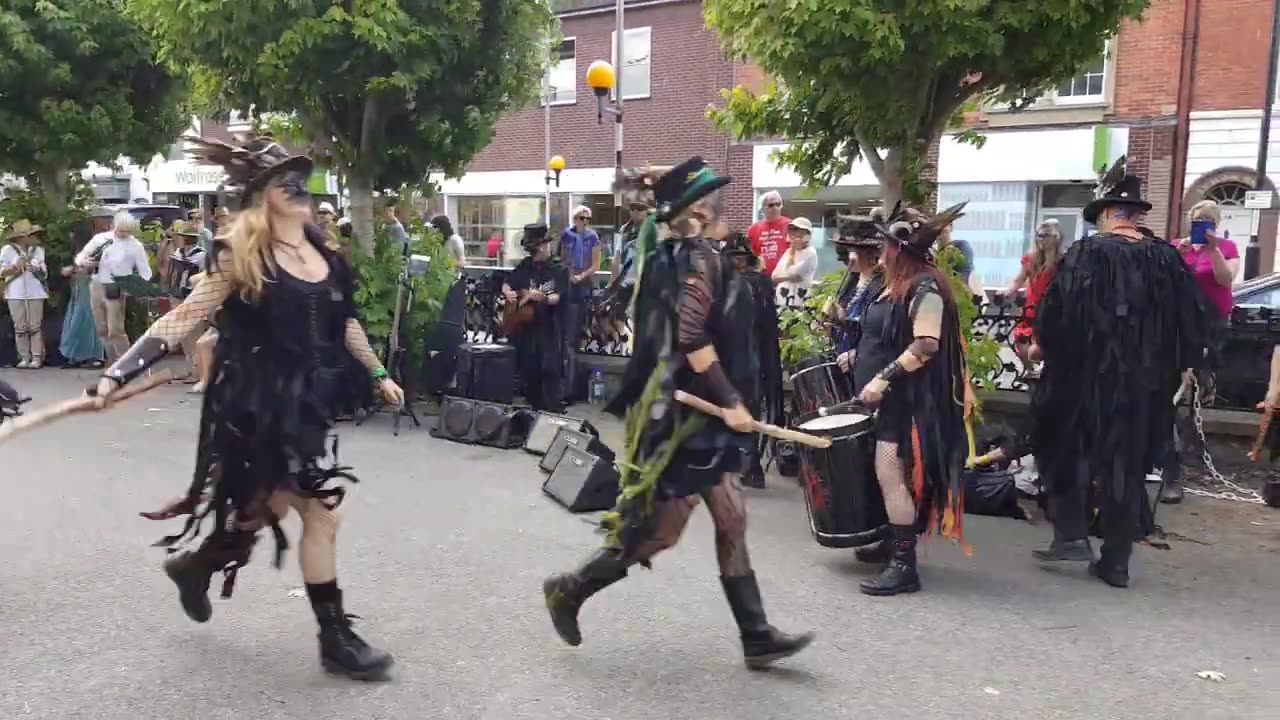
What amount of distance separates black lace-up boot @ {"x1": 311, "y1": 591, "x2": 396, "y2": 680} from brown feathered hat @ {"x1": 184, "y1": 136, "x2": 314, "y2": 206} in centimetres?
153

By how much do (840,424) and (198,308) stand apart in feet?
9.32

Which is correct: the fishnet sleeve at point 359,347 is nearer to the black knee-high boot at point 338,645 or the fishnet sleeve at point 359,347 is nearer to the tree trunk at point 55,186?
the black knee-high boot at point 338,645

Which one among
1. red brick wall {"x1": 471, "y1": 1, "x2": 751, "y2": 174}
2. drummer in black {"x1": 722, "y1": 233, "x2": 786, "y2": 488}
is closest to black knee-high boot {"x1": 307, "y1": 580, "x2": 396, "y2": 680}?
drummer in black {"x1": 722, "y1": 233, "x2": 786, "y2": 488}

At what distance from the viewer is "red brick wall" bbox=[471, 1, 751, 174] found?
2280cm

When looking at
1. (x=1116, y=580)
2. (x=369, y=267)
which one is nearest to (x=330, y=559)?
(x=1116, y=580)

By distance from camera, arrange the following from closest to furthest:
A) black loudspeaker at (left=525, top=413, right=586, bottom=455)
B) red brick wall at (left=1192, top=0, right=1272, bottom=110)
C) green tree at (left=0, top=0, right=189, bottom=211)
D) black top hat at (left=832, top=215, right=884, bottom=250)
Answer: black top hat at (left=832, top=215, right=884, bottom=250), black loudspeaker at (left=525, top=413, right=586, bottom=455), green tree at (left=0, top=0, right=189, bottom=211), red brick wall at (left=1192, top=0, right=1272, bottom=110)

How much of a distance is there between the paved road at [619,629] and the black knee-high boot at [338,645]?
62mm

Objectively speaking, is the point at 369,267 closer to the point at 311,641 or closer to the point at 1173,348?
the point at 311,641

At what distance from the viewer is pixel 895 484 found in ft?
16.2

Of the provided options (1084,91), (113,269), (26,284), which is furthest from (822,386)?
(1084,91)

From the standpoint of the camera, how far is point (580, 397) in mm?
10328

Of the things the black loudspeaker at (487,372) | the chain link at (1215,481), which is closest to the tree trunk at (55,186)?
the black loudspeaker at (487,372)

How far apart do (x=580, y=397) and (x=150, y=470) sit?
4.12 metres

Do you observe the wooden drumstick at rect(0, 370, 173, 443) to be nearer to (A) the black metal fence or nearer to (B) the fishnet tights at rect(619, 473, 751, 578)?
(B) the fishnet tights at rect(619, 473, 751, 578)
